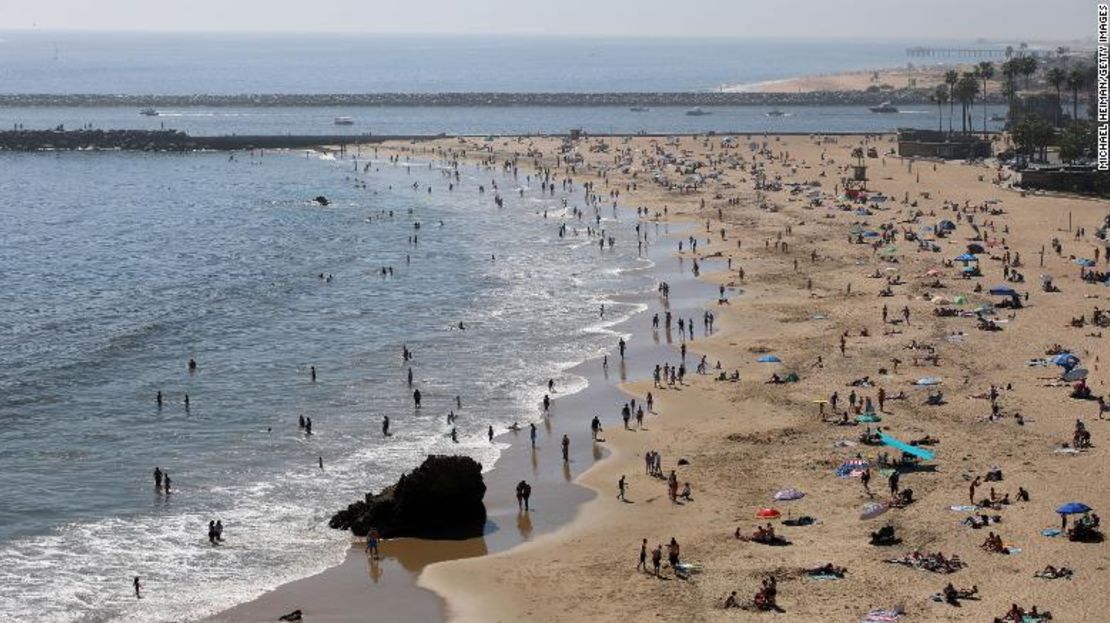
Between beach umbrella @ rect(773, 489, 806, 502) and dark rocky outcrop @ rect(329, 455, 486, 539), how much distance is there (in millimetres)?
8167

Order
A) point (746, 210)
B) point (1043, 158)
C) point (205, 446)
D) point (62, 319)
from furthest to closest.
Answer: point (1043, 158) < point (746, 210) < point (62, 319) < point (205, 446)

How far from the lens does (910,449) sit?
42531 mm

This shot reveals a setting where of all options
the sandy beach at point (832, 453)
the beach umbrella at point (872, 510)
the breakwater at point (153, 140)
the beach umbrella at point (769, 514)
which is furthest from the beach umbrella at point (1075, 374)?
the breakwater at point (153, 140)

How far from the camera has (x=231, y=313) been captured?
231ft

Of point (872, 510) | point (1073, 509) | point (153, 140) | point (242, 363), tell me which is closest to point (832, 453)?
point (872, 510)

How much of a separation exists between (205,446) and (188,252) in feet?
153

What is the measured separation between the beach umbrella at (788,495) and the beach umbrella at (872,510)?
1951 mm

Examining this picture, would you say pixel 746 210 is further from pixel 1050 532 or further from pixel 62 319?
pixel 1050 532

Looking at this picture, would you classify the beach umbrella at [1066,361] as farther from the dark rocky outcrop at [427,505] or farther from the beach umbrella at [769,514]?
the dark rocky outcrop at [427,505]

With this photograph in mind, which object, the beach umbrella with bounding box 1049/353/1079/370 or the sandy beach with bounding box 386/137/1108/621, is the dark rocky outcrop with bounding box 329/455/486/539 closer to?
the sandy beach with bounding box 386/137/1108/621

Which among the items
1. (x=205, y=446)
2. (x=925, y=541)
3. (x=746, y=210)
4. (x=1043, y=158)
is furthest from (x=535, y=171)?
(x=925, y=541)

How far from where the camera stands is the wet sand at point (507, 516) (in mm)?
34000

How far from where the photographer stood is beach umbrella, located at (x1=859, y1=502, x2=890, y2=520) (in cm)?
3834

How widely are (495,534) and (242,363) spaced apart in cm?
2341
